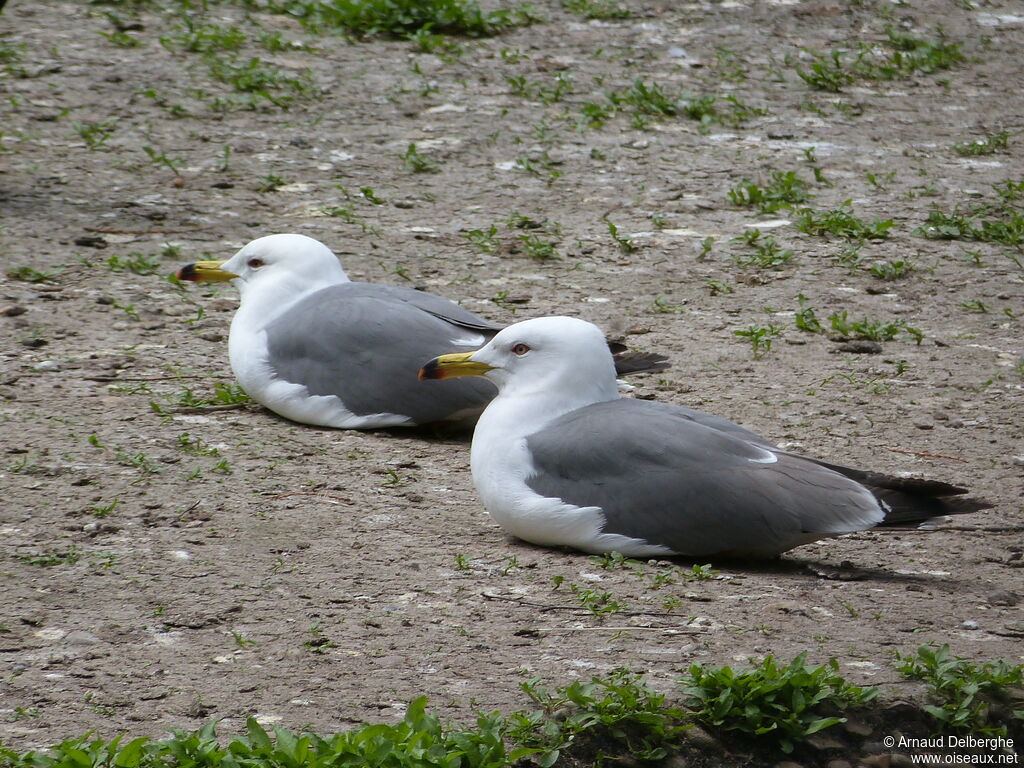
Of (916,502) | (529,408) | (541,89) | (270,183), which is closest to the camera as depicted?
(916,502)

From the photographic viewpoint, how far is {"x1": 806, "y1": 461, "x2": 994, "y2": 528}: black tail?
4070 mm

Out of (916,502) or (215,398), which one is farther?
(215,398)

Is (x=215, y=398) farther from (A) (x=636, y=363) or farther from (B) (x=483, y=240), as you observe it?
(B) (x=483, y=240)

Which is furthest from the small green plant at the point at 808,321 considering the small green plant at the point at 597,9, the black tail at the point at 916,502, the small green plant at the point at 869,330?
the small green plant at the point at 597,9

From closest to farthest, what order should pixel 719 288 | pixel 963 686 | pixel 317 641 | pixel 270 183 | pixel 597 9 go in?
pixel 963 686 → pixel 317 641 → pixel 719 288 → pixel 270 183 → pixel 597 9

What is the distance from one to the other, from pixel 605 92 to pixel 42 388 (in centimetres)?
524

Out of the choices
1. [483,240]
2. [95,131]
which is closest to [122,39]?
[95,131]

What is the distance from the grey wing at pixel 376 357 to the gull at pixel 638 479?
2.38 ft

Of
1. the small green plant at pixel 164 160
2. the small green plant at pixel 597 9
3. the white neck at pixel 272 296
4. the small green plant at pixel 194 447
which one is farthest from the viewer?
the small green plant at pixel 597 9

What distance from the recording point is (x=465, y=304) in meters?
6.67

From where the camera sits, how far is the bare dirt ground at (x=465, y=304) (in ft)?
12.2

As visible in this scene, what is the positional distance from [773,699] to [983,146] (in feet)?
20.5

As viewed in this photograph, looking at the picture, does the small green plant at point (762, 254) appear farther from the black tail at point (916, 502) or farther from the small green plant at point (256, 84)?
the small green plant at point (256, 84)

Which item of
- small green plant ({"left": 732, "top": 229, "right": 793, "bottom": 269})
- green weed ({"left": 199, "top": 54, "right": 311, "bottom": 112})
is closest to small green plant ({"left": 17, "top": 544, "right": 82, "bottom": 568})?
small green plant ({"left": 732, "top": 229, "right": 793, "bottom": 269})
